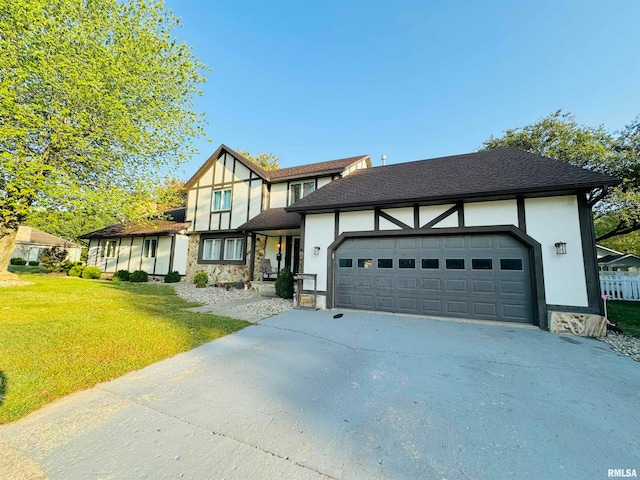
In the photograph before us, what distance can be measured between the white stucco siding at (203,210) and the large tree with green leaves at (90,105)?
2.81m

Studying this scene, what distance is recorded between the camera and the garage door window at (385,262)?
7.79m

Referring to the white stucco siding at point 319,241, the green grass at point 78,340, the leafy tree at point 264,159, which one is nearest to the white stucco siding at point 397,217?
the white stucco siding at point 319,241

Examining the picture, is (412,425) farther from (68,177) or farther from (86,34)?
(86,34)

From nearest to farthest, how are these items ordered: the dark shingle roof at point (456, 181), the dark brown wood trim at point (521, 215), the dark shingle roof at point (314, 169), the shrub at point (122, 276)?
the dark shingle roof at point (456, 181) < the dark brown wood trim at point (521, 215) < the dark shingle roof at point (314, 169) < the shrub at point (122, 276)

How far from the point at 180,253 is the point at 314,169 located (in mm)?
9805

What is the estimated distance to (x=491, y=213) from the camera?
6805mm

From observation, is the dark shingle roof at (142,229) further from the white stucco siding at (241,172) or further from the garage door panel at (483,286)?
the garage door panel at (483,286)

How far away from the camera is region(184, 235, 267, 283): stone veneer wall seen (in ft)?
43.7

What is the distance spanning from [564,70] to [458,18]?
15.3 feet

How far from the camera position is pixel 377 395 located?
3096 millimetres

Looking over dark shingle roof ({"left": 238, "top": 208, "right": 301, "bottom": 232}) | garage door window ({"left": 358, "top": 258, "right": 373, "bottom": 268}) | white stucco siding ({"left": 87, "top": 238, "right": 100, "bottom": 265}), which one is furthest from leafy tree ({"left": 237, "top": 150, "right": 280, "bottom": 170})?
garage door window ({"left": 358, "top": 258, "right": 373, "bottom": 268})

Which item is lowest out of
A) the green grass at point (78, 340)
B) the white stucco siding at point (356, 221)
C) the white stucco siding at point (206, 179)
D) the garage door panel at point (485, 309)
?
the green grass at point (78, 340)

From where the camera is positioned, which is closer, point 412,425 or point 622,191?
point 412,425

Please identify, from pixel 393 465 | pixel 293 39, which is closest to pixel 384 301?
pixel 393 465
